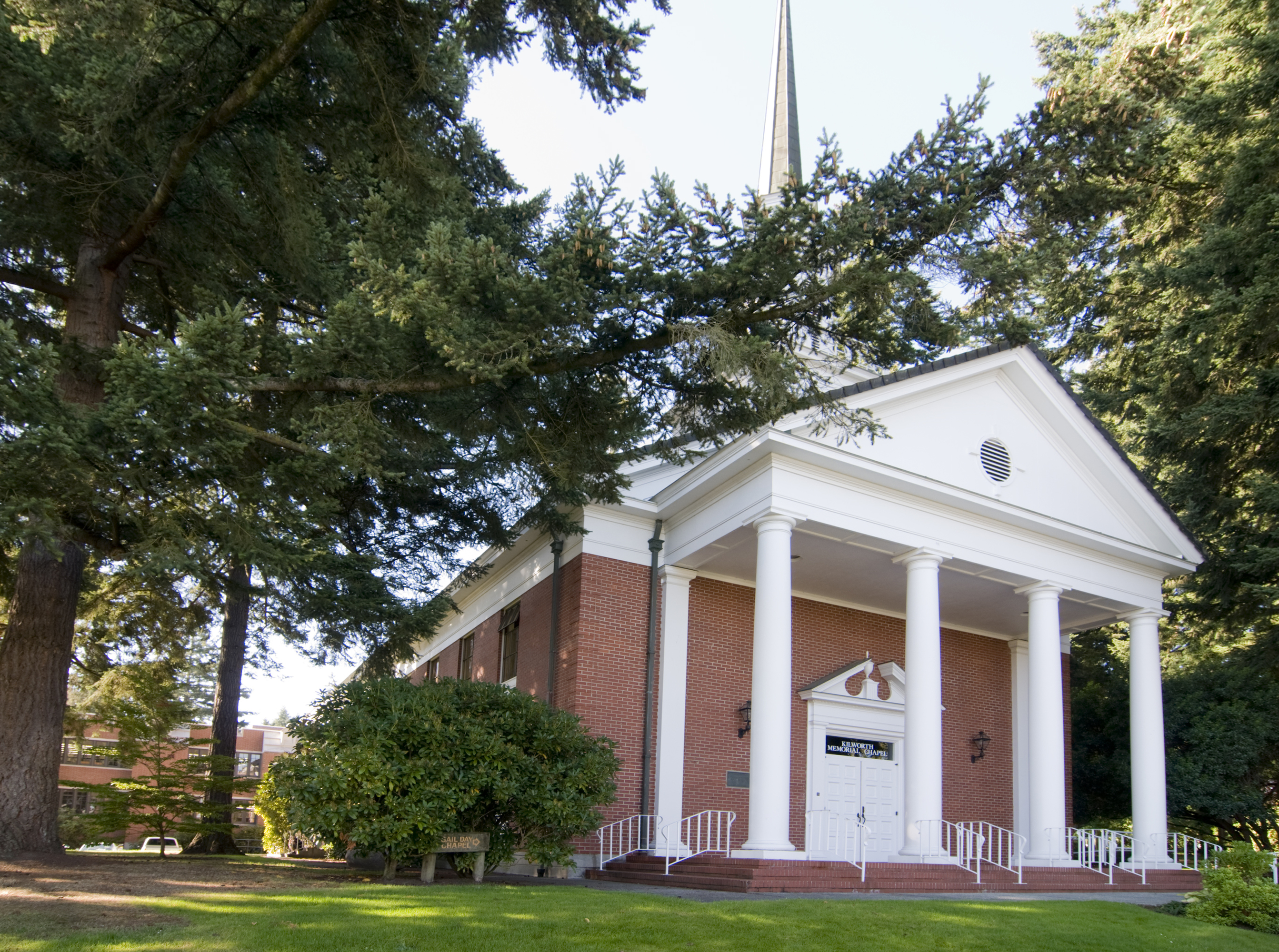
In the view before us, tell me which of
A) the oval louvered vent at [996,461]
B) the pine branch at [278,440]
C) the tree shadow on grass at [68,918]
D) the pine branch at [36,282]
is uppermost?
the pine branch at [36,282]

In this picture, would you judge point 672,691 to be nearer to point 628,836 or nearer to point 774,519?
point 628,836

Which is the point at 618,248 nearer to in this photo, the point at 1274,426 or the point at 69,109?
the point at 69,109

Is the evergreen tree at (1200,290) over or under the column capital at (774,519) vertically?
over

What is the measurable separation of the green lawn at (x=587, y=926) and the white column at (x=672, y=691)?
16.7ft

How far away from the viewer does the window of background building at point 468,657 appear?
2202 centimetres

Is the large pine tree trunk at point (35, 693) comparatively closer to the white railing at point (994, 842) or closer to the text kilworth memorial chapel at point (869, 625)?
the text kilworth memorial chapel at point (869, 625)

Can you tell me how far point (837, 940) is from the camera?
7.67 metres

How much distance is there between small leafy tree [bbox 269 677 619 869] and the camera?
34.2ft

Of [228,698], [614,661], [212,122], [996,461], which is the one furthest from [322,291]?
[996,461]

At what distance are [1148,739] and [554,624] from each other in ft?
31.0

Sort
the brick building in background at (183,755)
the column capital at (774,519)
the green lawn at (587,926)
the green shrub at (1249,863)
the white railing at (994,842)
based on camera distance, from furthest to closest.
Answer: the brick building in background at (183,755)
the white railing at (994,842)
the column capital at (774,519)
the green shrub at (1249,863)
the green lawn at (587,926)

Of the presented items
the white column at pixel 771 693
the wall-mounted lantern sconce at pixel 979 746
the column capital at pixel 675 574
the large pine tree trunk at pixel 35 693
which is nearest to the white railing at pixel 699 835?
the white column at pixel 771 693

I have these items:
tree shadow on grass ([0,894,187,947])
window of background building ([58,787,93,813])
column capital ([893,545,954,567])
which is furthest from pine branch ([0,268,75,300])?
window of background building ([58,787,93,813])

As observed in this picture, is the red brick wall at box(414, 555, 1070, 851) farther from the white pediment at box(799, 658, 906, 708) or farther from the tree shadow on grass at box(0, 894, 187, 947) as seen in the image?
the tree shadow on grass at box(0, 894, 187, 947)
